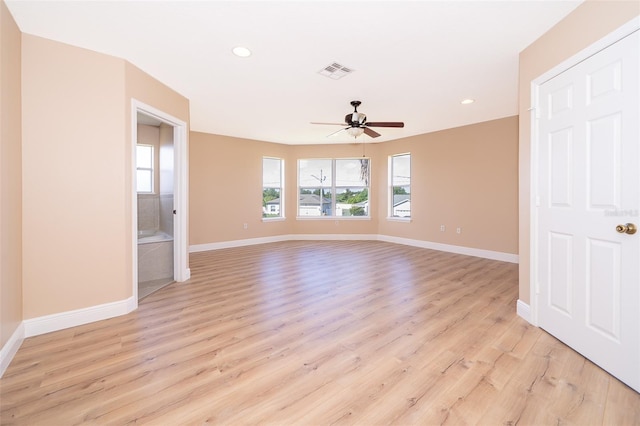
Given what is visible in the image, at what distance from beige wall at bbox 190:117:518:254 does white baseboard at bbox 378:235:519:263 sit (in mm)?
89

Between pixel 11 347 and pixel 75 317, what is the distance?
0.52 meters

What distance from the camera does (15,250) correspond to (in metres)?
2.20

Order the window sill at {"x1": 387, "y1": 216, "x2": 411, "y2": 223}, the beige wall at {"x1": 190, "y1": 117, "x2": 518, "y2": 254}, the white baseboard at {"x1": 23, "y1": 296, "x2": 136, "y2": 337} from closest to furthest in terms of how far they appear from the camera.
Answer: the white baseboard at {"x1": 23, "y1": 296, "x2": 136, "y2": 337} < the beige wall at {"x1": 190, "y1": 117, "x2": 518, "y2": 254} < the window sill at {"x1": 387, "y1": 216, "x2": 411, "y2": 223}

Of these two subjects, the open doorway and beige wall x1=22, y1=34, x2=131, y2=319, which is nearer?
beige wall x1=22, y1=34, x2=131, y2=319

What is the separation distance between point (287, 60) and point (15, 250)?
286cm

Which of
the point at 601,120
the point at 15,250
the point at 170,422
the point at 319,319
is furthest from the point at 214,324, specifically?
the point at 601,120

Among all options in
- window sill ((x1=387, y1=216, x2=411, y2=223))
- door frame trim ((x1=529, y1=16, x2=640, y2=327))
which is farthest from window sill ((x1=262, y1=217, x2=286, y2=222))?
door frame trim ((x1=529, y1=16, x2=640, y2=327))

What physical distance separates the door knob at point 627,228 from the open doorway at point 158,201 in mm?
3950

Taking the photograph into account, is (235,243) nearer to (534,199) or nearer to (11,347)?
(11,347)

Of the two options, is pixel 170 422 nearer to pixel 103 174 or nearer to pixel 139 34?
pixel 103 174

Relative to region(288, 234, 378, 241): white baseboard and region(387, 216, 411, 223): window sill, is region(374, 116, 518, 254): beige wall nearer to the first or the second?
region(387, 216, 411, 223): window sill

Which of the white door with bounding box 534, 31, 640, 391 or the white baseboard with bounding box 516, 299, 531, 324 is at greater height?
the white door with bounding box 534, 31, 640, 391

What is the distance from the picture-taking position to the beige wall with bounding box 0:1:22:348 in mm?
1975

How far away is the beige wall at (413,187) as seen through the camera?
204 inches
